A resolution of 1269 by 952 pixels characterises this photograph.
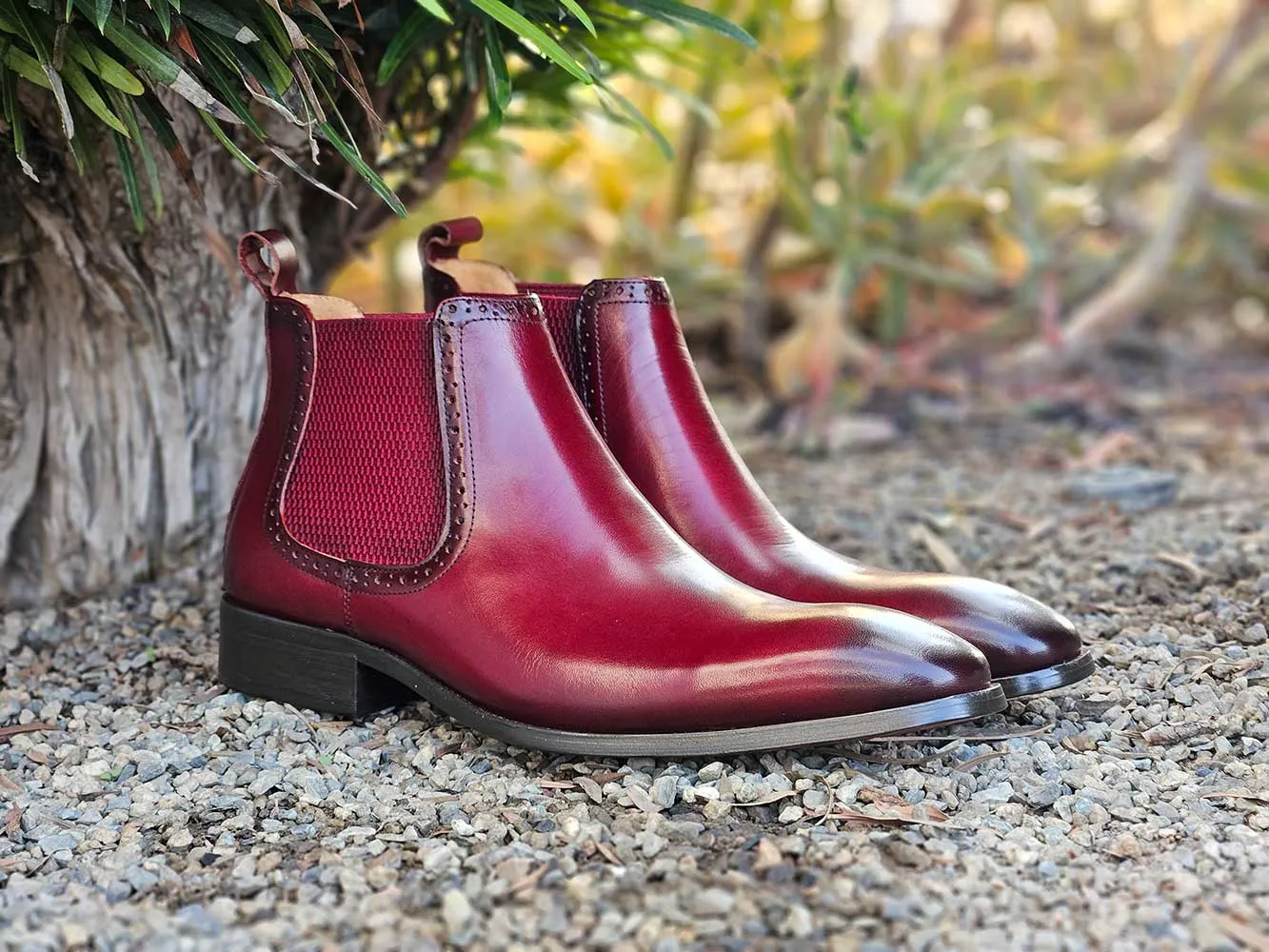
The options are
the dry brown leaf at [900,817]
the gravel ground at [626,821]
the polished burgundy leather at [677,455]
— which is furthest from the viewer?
the polished burgundy leather at [677,455]

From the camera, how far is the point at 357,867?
0.78 meters

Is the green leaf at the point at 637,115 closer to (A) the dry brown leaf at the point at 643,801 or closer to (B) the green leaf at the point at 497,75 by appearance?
(B) the green leaf at the point at 497,75

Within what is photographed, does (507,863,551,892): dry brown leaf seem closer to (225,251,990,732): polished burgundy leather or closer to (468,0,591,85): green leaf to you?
(225,251,990,732): polished burgundy leather

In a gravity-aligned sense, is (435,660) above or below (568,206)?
below

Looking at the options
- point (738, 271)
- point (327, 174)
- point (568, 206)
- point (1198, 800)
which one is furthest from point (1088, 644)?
point (568, 206)

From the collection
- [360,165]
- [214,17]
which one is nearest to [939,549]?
[360,165]

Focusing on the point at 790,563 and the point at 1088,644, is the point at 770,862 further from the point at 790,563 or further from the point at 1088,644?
the point at 1088,644

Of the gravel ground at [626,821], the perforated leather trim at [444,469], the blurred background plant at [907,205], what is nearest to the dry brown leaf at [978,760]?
the gravel ground at [626,821]

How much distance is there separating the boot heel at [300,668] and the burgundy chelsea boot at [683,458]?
0.86ft

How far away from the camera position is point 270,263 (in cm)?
104

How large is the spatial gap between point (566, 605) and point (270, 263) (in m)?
0.38

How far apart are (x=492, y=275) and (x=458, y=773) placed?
0.44 m

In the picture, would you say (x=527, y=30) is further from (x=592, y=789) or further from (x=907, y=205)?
(x=907, y=205)

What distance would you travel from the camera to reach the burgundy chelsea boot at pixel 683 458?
1014mm
